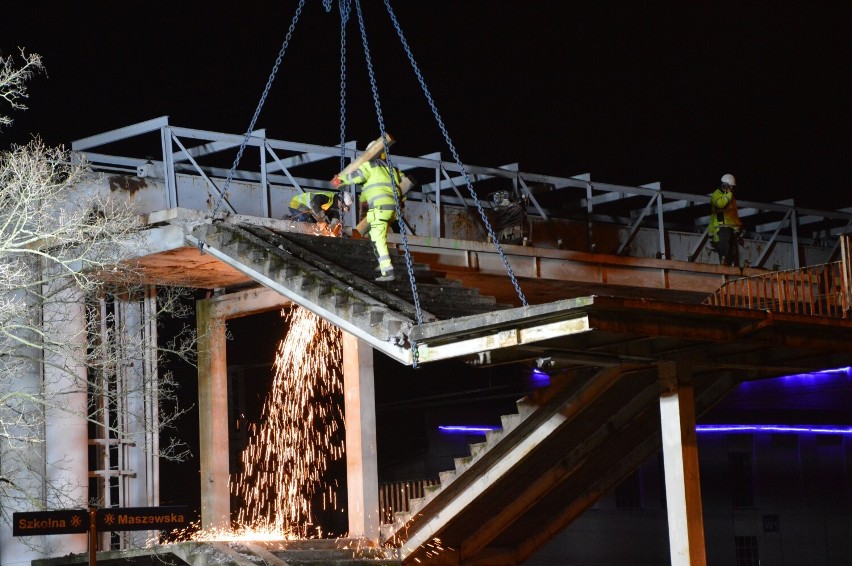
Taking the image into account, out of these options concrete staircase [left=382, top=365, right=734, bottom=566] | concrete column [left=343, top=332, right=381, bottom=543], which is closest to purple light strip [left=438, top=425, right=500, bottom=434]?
concrete staircase [left=382, top=365, right=734, bottom=566]

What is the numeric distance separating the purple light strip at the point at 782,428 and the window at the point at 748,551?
3058mm

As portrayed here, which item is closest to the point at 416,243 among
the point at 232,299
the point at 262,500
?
the point at 232,299

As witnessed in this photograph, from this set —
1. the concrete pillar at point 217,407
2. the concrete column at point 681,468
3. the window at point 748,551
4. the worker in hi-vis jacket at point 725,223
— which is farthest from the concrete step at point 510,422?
the window at point 748,551

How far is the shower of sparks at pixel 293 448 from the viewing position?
29.0m

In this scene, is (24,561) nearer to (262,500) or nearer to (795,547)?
(262,500)

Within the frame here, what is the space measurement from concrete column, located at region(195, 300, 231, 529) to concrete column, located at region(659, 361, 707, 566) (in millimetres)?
9552

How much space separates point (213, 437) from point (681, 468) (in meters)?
10.1

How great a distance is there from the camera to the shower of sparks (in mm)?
28969

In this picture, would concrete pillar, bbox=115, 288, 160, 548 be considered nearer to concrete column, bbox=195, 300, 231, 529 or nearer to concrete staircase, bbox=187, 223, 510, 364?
concrete column, bbox=195, 300, 231, 529

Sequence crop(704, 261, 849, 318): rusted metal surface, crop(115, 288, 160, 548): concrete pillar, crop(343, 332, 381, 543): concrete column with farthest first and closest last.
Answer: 1. crop(115, 288, 160, 548): concrete pillar
2. crop(343, 332, 381, 543): concrete column
3. crop(704, 261, 849, 318): rusted metal surface

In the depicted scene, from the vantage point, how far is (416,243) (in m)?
24.2

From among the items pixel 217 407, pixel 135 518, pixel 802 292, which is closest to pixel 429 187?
pixel 217 407

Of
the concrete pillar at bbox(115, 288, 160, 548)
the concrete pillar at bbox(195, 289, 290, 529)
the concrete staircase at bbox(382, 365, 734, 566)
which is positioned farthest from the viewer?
the concrete pillar at bbox(195, 289, 290, 529)

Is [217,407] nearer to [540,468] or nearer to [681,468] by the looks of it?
[540,468]
